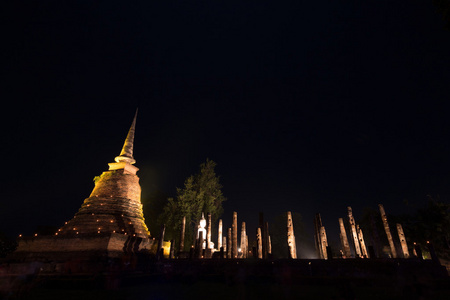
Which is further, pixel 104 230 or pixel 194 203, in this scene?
pixel 194 203

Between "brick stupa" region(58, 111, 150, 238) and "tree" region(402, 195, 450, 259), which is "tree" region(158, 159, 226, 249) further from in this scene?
"tree" region(402, 195, 450, 259)

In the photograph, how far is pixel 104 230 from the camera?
17.7 meters

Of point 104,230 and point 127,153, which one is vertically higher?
point 127,153

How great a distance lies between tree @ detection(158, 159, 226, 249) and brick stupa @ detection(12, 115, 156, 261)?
7752 millimetres

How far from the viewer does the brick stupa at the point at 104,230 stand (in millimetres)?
16109

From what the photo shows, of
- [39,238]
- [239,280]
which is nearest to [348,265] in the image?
[239,280]

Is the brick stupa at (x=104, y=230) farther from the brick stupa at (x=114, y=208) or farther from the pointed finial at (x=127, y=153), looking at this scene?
the pointed finial at (x=127, y=153)

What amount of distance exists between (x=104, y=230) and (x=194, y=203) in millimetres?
13300

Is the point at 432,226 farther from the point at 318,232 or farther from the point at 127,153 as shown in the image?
the point at 127,153

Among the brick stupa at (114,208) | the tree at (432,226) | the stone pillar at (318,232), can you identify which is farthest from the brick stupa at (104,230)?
the tree at (432,226)

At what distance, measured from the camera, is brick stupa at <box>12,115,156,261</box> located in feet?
52.9

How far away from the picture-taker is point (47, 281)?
32.8ft

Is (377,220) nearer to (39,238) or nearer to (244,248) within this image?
(244,248)

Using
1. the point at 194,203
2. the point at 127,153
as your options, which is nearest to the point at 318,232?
the point at 194,203
